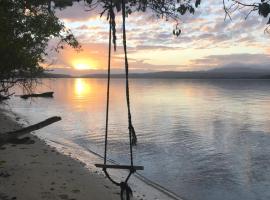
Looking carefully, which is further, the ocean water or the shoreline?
Answer: the ocean water

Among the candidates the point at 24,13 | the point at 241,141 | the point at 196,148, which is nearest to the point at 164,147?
the point at 196,148

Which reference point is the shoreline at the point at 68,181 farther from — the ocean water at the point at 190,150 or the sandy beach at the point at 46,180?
the ocean water at the point at 190,150

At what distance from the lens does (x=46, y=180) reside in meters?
14.8

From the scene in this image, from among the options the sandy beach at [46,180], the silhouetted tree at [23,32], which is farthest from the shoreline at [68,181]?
the silhouetted tree at [23,32]

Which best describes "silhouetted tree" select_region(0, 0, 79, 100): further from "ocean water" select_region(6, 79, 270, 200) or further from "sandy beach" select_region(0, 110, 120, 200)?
"ocean water" select_region(6, 79, 270, 200)

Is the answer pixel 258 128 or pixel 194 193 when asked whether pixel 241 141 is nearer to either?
pixel 258 128

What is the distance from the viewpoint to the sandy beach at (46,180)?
42.9 feet

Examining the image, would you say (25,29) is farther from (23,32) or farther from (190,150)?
(190,150)

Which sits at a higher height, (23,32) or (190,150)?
(23,32)

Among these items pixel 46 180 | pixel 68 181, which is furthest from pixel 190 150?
pixel 46 180

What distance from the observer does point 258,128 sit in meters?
40.6

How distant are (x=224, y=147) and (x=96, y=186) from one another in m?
16.4

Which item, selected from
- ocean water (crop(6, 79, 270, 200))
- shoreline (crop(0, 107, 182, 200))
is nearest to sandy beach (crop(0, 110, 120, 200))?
shoreline (crop(0, 107, 182, 200))

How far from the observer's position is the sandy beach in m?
13.1
